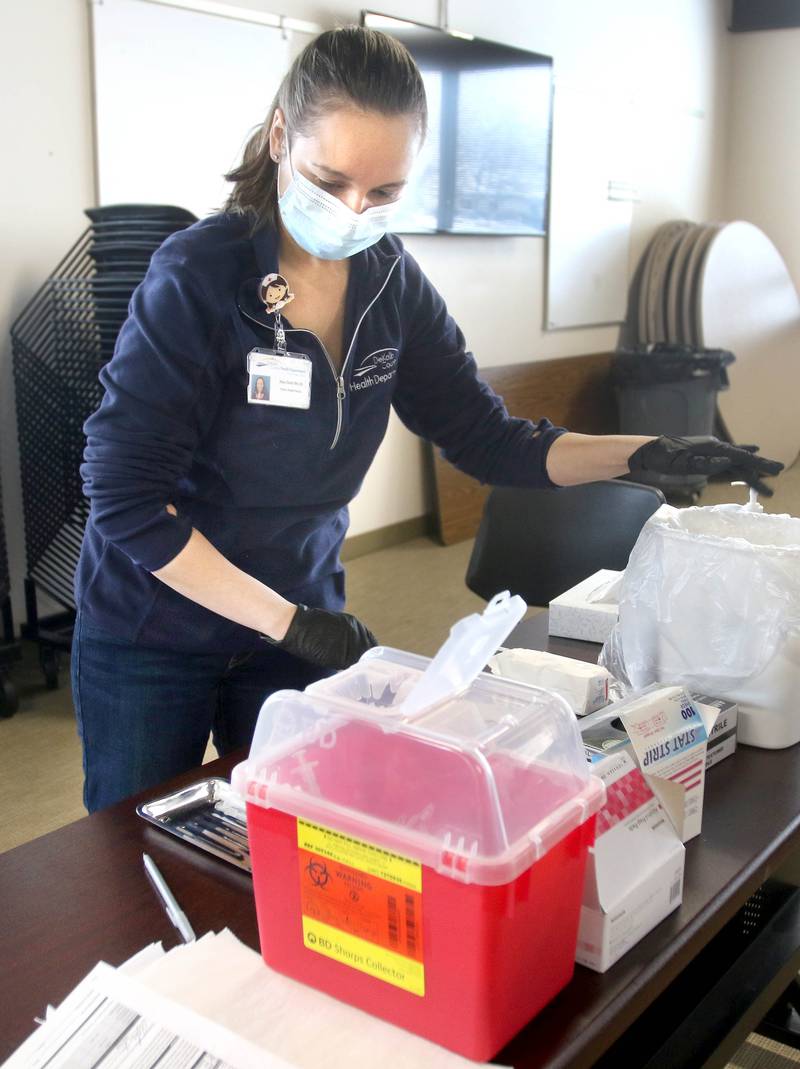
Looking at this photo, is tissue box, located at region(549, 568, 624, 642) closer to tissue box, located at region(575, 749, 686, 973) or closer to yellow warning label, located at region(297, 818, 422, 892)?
tissue box, located at region(575, 749, 686, 973)

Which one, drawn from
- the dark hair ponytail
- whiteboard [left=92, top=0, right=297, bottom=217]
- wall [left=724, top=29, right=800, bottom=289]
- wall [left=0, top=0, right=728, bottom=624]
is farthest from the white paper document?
wall [left=724, top=29, right=800, bottom=289]

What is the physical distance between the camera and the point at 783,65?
6363 mm

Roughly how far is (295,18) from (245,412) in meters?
2.92

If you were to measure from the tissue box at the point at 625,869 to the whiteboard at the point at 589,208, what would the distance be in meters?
4.59

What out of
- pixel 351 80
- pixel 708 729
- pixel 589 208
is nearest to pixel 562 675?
pixel 708 729

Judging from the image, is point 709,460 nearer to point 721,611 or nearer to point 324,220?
point 721,611

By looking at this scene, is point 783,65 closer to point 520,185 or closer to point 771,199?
point 771,199

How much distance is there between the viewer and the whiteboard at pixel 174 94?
10.6 ft

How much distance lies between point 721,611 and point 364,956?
25.5 inches

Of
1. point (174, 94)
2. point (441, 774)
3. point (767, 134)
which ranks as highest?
point (767, 134)

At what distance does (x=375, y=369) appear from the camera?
4.70 feet

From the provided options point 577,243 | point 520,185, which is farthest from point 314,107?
point 577,243

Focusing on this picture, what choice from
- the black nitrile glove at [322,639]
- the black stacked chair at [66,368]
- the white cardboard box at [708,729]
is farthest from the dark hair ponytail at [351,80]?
the black stacked chair at [66,368]

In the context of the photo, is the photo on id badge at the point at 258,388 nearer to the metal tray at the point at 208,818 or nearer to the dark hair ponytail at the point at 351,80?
the dark hair ponytail at the point at 351,80
